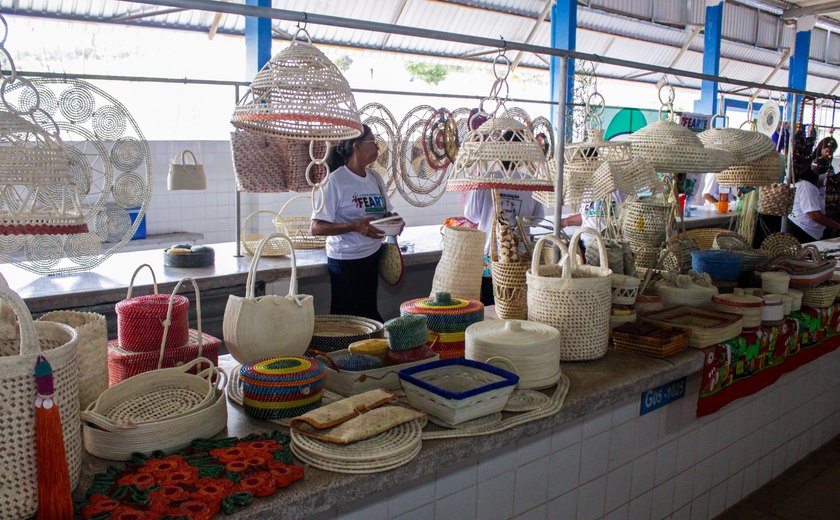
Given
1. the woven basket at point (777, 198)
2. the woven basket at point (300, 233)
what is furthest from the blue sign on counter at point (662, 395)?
the woven basket at point (300, 233)

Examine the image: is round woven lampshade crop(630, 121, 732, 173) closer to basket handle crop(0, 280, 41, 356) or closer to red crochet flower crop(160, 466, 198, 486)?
red crochet flower crop(160, 466, 198, 486)

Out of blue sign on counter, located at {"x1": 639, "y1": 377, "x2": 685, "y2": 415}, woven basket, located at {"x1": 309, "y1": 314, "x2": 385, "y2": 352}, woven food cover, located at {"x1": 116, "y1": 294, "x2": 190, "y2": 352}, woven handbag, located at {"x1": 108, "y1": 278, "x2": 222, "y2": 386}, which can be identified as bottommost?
blue sign on counter, located at {"x1": 639, "y1": 377, "x2": 685, "y2": 415}

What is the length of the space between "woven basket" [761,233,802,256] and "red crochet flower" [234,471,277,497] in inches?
126

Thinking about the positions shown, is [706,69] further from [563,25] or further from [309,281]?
[309,281]

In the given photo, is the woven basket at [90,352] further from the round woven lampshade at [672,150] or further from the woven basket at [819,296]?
the woven basket at [819,296]

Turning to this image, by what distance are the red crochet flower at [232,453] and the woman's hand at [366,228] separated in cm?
241

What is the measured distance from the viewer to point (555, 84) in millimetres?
7977

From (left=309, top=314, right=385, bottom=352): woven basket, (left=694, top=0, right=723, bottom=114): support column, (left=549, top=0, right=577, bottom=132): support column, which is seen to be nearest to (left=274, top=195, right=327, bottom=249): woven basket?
(left=309, top=314, right=385, bottom=352): woven basket

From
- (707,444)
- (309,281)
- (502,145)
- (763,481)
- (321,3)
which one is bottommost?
(763,481)

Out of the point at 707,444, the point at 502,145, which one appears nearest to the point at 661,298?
the point at 707,444

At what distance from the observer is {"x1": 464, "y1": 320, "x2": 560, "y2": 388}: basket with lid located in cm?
202

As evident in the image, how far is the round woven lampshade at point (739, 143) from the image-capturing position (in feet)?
11.1

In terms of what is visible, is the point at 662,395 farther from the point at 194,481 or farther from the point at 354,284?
the point at 354,284

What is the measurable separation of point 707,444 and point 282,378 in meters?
1.93
